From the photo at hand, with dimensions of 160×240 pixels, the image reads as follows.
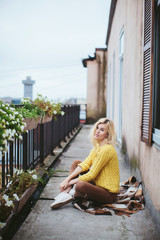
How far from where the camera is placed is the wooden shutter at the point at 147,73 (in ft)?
9.73

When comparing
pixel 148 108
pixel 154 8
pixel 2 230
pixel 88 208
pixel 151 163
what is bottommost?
pixel 88 208

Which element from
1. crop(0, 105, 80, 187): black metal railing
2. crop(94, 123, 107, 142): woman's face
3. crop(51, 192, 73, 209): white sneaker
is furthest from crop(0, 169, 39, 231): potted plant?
crop(94, 123, 107, 142): woman's face

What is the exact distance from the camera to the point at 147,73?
3.19m

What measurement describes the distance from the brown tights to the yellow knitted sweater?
8 cm

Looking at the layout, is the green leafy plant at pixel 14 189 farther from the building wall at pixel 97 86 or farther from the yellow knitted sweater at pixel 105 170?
the building wall at pixel 97 86

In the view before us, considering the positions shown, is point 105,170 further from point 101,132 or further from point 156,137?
point 156,137

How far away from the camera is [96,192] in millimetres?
3020

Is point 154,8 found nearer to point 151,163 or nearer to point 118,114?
point 151,163

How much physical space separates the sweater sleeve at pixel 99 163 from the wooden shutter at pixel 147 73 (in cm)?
50

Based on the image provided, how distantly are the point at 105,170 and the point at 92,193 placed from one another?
0.32 meters

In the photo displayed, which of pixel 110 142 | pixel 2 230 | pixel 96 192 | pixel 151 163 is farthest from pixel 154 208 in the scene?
pixel 2 230

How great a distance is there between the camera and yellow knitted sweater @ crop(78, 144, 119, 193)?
305 cm

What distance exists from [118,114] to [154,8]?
4.55 m

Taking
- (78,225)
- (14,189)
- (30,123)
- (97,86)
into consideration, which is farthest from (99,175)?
(97,86)
